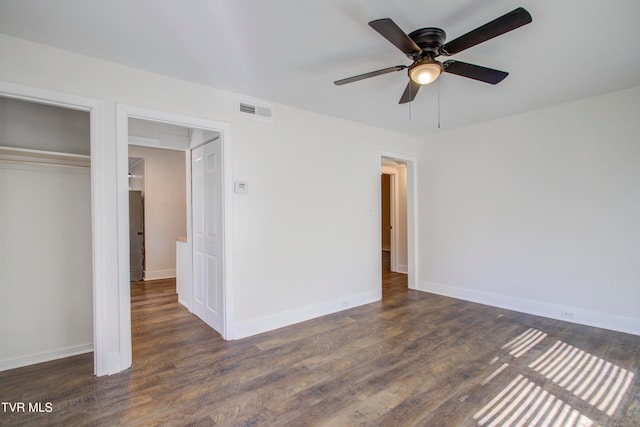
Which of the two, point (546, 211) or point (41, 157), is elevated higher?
point (41, 157)

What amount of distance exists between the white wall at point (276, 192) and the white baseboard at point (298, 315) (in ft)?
0.04

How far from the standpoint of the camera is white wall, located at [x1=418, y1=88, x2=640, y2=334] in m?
3.33

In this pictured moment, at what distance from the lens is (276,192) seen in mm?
3576

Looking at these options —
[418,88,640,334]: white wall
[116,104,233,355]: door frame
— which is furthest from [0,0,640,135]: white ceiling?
[418,88,640,334]: white wall

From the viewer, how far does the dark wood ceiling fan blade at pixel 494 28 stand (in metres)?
Answer: 1.64

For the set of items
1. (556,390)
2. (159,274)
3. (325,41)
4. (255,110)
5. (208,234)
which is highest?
(325,41)

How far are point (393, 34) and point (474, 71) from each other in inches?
32.7

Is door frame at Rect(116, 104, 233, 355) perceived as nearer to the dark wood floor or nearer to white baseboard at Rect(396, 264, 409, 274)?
the dark wood floor

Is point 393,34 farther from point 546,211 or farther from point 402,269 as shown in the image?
point 402,269

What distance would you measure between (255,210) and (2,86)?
217 cm

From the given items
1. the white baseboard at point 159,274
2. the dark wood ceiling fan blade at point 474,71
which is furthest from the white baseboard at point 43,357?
the dark wood ceiling fan blade at point 474,71

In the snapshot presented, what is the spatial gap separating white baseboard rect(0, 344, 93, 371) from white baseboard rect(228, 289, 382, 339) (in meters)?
1.36

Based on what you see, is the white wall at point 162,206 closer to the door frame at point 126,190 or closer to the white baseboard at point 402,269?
the door frame at point 126,190

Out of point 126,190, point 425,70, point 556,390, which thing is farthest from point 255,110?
point 556,390
